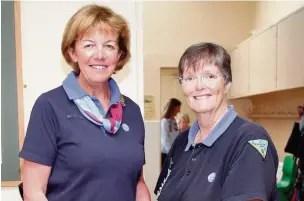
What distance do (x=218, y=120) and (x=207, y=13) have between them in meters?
4.55

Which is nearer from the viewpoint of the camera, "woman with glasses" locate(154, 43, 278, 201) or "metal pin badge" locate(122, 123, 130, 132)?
"woman with glasses" locate(154, 43, 278, 201)

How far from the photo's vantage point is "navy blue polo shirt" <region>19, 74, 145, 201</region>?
1184 mm

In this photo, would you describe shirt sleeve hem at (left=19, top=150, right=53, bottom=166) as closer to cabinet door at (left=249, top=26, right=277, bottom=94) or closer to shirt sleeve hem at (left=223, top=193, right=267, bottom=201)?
shirt sleeve hem at (left=223, top=193, right=267, bottom=201)

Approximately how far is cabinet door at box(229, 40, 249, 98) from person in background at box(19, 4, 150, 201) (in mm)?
3576

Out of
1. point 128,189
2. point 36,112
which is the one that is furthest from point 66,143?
point 128,189

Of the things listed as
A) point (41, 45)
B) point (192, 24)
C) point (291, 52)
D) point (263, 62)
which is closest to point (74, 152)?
point (41, 45)

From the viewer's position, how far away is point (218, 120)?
4.32 feet

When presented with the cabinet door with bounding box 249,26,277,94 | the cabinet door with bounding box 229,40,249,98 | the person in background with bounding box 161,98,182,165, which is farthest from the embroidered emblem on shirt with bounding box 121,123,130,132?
the cabinet door with bounding box 229,40,249,98

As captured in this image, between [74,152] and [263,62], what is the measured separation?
3.27m

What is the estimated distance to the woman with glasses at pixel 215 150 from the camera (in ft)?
3.51

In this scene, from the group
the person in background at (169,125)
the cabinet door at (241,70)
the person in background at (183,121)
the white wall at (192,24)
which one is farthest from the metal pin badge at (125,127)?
the white wall at (192,24)

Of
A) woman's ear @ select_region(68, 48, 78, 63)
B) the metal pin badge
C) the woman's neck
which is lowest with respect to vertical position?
the metal pin badge

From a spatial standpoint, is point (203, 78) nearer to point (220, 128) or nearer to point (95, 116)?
point (220, 128)

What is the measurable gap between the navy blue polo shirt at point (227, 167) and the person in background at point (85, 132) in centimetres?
18
